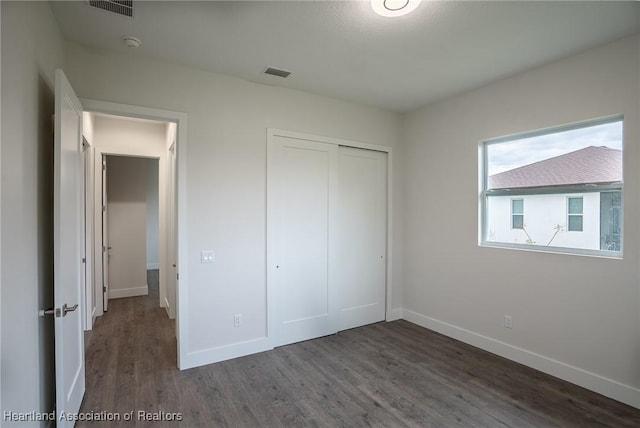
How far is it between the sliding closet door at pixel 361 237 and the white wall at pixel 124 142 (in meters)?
2.68

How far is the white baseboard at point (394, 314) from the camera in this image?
4.33 m

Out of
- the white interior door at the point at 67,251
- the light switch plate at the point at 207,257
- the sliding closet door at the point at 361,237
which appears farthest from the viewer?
the sliding closet door at the point at 361,237

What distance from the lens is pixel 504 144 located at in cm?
340

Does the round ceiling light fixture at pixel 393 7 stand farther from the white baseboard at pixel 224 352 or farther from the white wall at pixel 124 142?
the white wall at pixel 124 142

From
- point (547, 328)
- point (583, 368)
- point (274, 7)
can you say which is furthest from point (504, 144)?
point (274, 7)

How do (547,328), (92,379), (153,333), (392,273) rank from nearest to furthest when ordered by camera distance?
(92,379) < (547,328) < (153,333) < (392,273)

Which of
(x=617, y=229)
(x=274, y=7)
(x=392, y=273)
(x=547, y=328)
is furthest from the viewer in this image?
(x=392, y=273)

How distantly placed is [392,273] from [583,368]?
2144 millimetres

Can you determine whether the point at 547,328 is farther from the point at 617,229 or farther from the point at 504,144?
A: the point at 504,144

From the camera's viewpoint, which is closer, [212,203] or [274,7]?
[274,7]

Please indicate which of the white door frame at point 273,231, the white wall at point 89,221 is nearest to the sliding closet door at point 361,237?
the white door frame at point 273,231

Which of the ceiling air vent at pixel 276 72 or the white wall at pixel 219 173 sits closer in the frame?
the white wall at pixel 219 173

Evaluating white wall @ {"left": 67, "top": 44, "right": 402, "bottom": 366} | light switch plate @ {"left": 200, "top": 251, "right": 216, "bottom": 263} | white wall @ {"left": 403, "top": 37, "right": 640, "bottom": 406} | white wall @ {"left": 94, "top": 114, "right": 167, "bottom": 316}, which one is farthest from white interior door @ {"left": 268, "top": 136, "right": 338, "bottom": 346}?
white wall @ {"left": 94, "top": 114, "right": 167, "bottom": 316}

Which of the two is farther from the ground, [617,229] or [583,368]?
[617,229]
